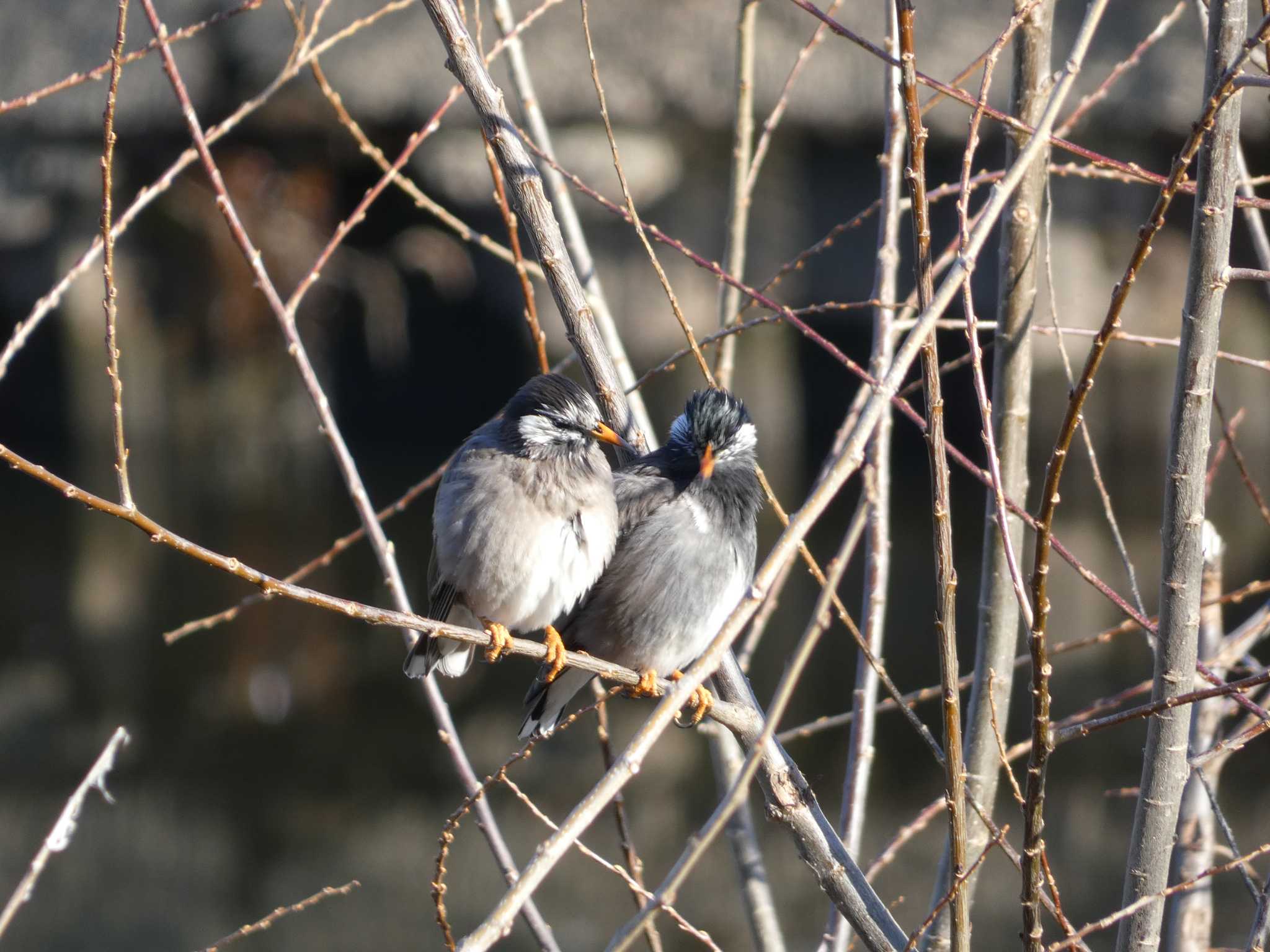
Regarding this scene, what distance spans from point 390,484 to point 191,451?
1.77m

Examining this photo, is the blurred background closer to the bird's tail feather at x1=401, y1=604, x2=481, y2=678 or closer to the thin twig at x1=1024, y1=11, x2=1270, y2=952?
the bird's tail feather at x1=401, y1=604, x2=481, y2=678

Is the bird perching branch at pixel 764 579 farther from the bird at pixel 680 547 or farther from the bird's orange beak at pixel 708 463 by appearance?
the bird at pixel 680 547

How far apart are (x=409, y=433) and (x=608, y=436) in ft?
25.0

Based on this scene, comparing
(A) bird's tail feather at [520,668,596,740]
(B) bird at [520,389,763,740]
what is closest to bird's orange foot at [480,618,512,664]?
(B) bird at [520,389,763,740]

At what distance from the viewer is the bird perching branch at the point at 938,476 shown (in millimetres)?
1161

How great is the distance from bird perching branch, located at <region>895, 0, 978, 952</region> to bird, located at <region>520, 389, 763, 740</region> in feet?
2.78

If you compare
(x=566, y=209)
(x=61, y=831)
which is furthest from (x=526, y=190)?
(x=61, y=831)

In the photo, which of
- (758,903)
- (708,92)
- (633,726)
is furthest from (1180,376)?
(708,92)

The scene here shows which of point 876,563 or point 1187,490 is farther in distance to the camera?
point 876,563

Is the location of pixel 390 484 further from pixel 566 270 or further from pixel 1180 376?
pixel 1180 376

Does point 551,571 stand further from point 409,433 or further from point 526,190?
point 409,433

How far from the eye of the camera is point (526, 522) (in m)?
2.05

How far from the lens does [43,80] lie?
824cm

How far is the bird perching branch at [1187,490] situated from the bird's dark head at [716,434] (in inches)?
33.1
